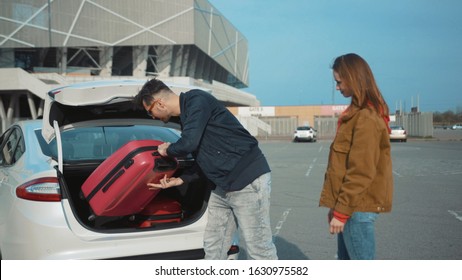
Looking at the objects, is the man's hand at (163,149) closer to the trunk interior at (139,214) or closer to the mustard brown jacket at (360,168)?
the trunk interior at (139,214)

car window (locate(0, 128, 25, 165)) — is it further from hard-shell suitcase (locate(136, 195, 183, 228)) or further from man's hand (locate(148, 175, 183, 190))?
man's hand (locate(148, 175, 183, 190))

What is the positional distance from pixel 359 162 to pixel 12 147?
10.8 feet

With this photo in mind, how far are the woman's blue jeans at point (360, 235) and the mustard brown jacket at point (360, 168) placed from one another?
0.16 ft

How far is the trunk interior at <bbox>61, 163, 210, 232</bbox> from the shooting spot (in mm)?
3352

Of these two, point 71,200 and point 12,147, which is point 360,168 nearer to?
point 71,200

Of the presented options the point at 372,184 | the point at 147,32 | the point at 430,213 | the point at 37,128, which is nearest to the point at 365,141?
the point at 372,184

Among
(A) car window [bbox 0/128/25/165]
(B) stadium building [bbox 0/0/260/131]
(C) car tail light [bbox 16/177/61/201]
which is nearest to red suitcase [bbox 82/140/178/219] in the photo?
(C) car tail light [bbox 16/177/61/201]

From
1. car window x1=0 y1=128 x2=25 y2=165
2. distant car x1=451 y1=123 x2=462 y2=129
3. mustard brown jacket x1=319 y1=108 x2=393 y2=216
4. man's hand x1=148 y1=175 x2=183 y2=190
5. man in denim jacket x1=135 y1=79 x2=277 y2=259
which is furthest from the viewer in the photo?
distant car x1=451 y1=123 x2=462 y2=129

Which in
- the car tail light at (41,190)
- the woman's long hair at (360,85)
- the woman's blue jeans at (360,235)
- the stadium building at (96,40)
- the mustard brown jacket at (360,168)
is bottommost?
the woman's blue jeans at (360,235)

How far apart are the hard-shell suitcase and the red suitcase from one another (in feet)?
0.98

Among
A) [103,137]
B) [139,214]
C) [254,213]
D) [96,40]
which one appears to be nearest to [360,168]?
[254,213]

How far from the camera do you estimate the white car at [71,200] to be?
281 centimetres

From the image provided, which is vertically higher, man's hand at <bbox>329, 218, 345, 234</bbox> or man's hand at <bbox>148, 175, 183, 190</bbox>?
man's hand at <bbox>148, 175, 183, 190</bbox>

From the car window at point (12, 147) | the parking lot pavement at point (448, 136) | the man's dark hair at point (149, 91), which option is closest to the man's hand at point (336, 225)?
the man's dark hair at point (149, 91)
